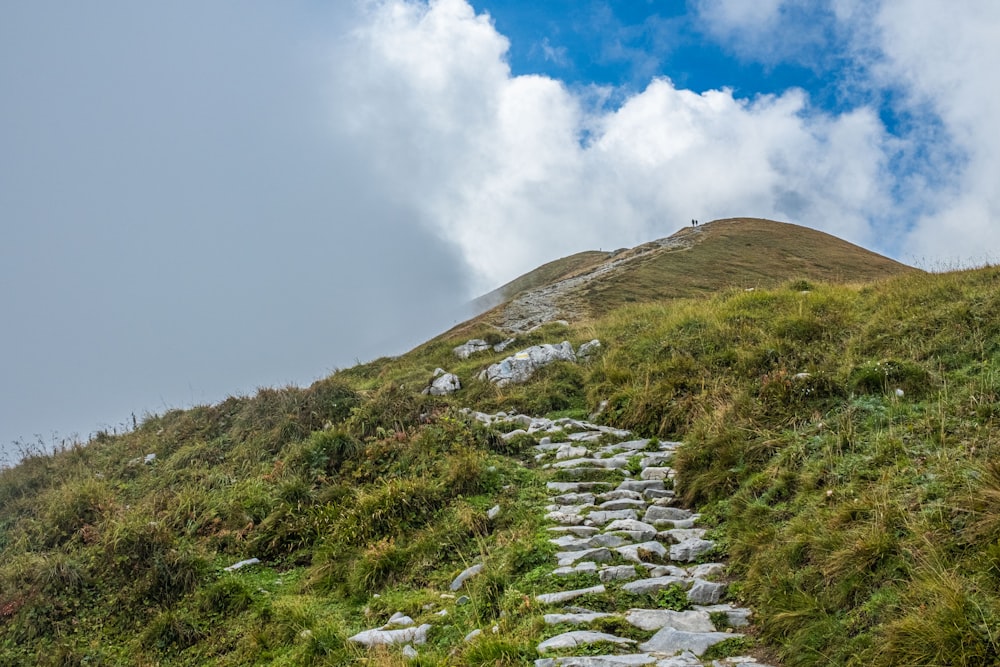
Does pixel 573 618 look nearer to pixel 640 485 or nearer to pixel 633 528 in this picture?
pixel 633 528

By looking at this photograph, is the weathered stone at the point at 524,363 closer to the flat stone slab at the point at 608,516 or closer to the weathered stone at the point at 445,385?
the weathered stone at the point at 445,385

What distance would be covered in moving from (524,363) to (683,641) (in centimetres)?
1174

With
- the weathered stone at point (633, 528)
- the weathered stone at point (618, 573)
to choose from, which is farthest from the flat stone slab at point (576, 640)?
the weathered stone at point (633, 528)

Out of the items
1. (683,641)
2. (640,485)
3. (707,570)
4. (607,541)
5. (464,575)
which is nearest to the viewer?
Answer: (683,641)

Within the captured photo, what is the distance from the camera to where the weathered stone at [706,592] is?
5824 mm

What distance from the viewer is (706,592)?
5875 mm

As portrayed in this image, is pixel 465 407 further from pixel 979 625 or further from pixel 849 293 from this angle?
pixel 979 625

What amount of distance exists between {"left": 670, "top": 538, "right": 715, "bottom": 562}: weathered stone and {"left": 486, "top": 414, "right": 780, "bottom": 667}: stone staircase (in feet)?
0.04

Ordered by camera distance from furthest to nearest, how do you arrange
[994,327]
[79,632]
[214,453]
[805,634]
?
1. [214,453]
2. [994,327]
3. [79,632]
4. [805,634]

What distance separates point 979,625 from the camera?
3855 millimetres

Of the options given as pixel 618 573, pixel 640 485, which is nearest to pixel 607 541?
pixel 618 573

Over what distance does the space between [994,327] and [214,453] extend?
51.1 feet

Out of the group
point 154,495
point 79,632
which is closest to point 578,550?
point 79,632

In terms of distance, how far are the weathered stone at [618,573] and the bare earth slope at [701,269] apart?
22.3m
